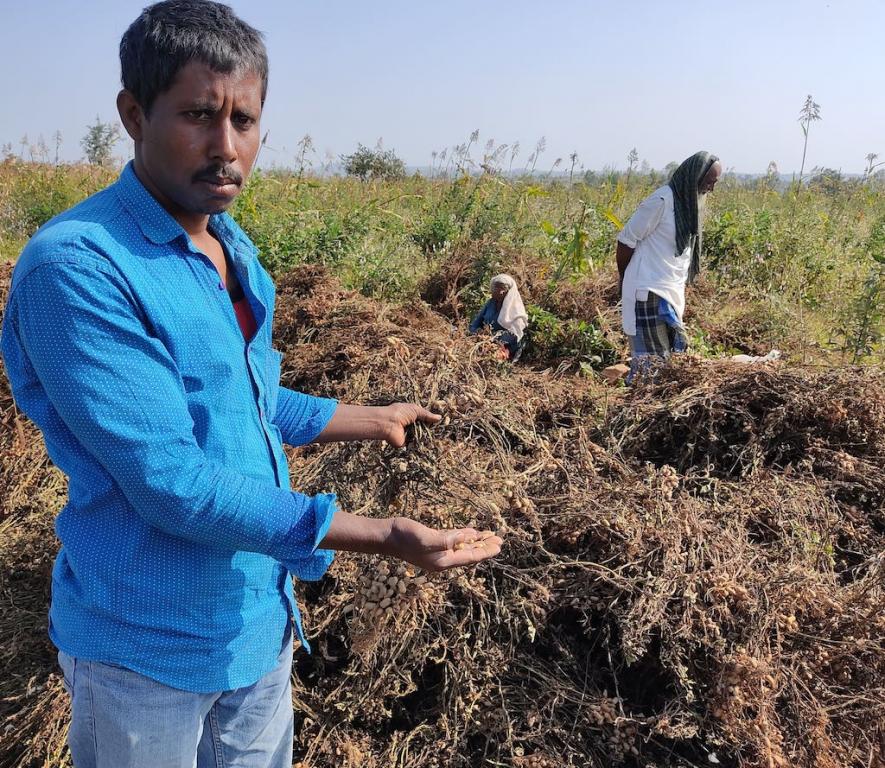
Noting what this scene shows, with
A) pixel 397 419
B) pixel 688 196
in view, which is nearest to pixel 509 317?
pixel 688 196

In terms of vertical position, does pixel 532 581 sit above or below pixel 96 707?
below

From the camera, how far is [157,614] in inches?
44.6

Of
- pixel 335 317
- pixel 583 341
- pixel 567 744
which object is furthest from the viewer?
pixel 583 341

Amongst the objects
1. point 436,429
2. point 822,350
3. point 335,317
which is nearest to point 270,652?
point 436,429

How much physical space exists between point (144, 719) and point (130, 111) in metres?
0.95

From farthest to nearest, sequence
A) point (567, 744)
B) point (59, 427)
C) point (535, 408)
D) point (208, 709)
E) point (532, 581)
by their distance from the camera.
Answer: point (535, 408) → point (532, 581) → point (567, 744) → point (208, 709) → point (59, 427)

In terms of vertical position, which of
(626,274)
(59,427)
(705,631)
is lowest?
(705,631)

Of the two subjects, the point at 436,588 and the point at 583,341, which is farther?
the point at 583,341

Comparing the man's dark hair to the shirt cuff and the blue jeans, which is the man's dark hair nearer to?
the shirt cuff

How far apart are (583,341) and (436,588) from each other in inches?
142

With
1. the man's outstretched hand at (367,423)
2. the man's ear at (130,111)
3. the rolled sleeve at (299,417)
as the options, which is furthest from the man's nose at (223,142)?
the man's outstretched hand at (367,423)

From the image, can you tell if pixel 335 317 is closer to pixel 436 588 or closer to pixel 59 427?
pixel 436 588

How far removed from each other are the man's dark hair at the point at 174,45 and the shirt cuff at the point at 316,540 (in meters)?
0.64

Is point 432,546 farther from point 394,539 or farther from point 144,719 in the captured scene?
point 144,719
